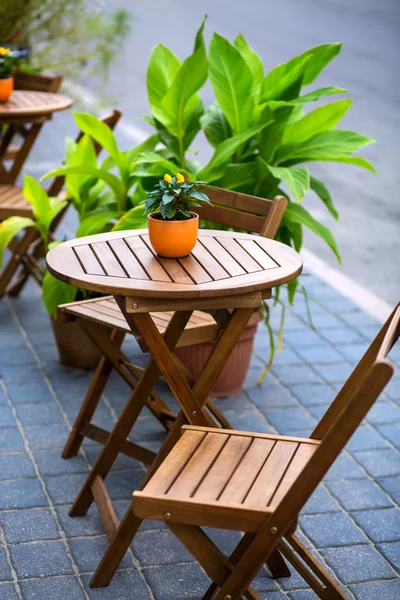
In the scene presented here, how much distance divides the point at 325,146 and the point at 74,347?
1.66 metres

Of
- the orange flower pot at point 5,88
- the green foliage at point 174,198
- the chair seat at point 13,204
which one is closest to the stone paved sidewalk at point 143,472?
the chair seat at point 13,204

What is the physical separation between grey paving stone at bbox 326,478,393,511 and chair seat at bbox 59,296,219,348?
2.76ft

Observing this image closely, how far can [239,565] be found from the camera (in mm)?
2344

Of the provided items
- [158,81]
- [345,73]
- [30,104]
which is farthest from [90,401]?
[345,73]

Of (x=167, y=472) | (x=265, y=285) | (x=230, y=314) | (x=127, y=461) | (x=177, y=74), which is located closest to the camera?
(x=167, y=472)

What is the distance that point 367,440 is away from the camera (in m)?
4.09

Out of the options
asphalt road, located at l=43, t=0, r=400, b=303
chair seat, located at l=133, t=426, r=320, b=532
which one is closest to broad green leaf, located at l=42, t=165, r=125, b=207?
chair seat, located at l=133, t=426, r=320, b=532

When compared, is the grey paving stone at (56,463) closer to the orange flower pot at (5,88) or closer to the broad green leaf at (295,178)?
the broad green leaf at (295,178)

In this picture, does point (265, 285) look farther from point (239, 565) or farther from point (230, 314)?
point (239, 565)

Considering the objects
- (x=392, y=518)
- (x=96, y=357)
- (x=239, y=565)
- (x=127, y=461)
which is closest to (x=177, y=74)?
(x=96, y=357)

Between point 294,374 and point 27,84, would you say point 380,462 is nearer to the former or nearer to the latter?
point 294,374

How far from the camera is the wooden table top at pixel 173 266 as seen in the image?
8.85 feet

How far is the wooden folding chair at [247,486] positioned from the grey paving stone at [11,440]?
1310mm

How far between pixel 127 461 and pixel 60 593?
0.95 meters
